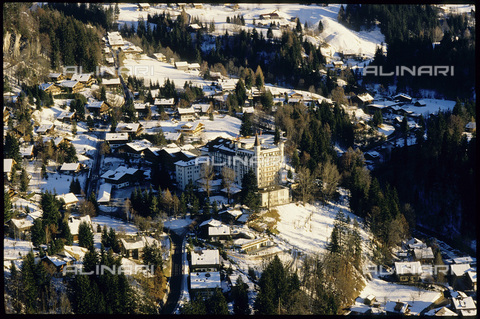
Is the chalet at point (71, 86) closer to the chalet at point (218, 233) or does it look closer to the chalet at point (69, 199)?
the chalet at point (69, 199)

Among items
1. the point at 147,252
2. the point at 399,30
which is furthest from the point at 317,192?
the point at 399,30

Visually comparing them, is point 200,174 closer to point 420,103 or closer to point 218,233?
point 218,233

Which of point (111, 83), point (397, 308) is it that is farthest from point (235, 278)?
point (111, 83)

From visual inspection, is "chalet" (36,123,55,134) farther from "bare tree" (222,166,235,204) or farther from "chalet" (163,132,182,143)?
"bare tree" (222,166,235,204)

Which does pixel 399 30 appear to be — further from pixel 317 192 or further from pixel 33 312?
pixel 33 312

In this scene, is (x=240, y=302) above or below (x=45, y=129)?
below

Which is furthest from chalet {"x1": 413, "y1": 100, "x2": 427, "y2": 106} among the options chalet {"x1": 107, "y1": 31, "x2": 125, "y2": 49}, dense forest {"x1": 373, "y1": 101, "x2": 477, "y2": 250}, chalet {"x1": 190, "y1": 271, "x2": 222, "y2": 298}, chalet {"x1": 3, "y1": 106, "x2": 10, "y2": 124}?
chalet {"x1": 190, "y1": 271, "x2": 222, "y2": 298}
